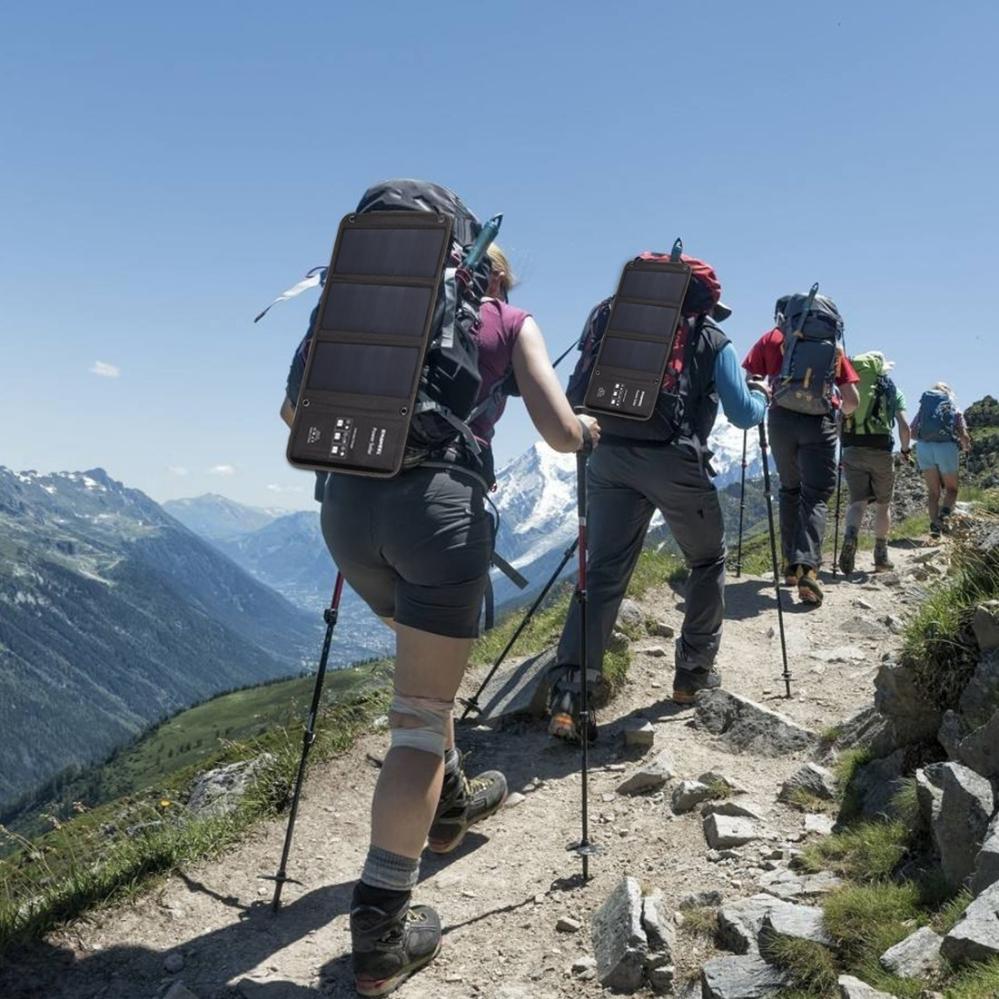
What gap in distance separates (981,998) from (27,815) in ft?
662

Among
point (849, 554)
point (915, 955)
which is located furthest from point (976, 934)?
point (849, 554)

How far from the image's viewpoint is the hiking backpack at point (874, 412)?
48.9ft

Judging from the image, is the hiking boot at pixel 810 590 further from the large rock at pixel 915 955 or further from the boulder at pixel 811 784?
the large rock at pixel 915 955

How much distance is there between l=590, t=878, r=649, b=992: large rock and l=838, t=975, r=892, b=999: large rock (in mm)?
1082

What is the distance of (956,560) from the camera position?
6137mm

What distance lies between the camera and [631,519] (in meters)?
7.80

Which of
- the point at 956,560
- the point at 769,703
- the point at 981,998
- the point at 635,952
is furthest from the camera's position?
the point at 769,703

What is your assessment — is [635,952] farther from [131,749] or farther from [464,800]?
[131,749]

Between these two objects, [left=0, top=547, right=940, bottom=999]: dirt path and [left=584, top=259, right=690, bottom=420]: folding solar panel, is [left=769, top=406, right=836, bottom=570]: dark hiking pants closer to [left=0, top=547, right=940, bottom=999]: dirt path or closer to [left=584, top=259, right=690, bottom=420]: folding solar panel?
[left=0, top=547, right=940, bottom=999]: dirt path

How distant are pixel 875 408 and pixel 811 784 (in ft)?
34.6

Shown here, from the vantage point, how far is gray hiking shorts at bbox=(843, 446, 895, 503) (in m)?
15.0

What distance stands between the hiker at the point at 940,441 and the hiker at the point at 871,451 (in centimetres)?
232

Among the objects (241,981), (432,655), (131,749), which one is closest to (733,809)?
(432,655)

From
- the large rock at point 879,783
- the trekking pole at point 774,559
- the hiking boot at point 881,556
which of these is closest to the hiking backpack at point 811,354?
the trekking pole at point 774,559
